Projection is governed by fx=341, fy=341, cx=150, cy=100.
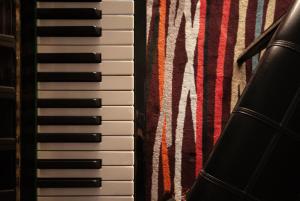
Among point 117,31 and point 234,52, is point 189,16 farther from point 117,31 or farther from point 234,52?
point 117,31

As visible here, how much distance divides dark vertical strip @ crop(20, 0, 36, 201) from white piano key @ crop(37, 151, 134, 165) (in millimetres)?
50

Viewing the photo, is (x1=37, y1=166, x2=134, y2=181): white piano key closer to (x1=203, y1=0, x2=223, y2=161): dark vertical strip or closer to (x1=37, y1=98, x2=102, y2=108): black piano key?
(x1=37, y1=98, x2=102, y2=108): black piano key

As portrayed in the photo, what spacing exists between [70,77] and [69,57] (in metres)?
0.07

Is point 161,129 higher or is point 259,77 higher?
point 259,77

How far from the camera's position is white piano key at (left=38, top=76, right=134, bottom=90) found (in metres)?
1.28

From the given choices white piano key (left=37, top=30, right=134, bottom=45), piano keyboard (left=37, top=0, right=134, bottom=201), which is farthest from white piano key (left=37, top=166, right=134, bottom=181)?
white piano key (left=37, top=30, right=134, bottom=45)

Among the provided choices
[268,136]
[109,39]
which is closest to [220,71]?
[268,136]

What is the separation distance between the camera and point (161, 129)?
1.89 metres

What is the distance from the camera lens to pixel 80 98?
1279 millimetres

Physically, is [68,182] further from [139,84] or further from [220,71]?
[220,71]

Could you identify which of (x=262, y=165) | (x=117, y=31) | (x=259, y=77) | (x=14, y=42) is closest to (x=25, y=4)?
(x=14, y=42)

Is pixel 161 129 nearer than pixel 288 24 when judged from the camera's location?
No

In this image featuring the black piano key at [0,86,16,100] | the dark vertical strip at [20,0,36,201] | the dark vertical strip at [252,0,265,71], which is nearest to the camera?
the black piano key at [0,86,16,100]

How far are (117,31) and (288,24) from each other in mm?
640
